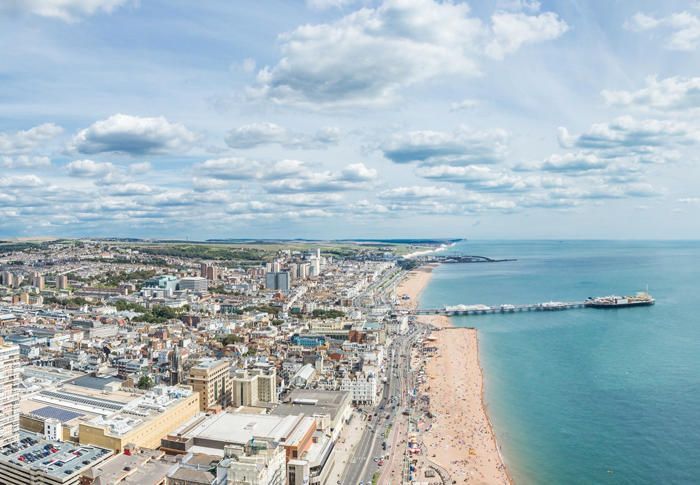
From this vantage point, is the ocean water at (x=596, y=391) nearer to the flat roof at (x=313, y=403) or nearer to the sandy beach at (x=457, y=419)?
the sandy beach at (x=457, y=419)

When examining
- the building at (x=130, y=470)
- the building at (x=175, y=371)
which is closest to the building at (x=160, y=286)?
the building at (x=175, y=371)

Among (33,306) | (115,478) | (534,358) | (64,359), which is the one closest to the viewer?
(115,478)

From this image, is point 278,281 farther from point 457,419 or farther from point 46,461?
point 46,461

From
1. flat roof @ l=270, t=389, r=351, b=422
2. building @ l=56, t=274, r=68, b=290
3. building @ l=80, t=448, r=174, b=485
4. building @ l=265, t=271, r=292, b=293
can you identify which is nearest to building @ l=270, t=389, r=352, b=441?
flat roof @ l=270, t=389, r=351, b=422

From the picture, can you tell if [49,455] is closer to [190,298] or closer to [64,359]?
[64,359]

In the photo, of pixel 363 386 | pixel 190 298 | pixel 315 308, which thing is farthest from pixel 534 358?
pixel 190 298

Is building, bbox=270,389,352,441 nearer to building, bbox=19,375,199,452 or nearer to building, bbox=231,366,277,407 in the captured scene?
building, bbox=231,366,277,407

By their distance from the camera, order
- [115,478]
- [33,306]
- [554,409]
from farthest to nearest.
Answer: [33,306] → [554,409] → [115,478]
